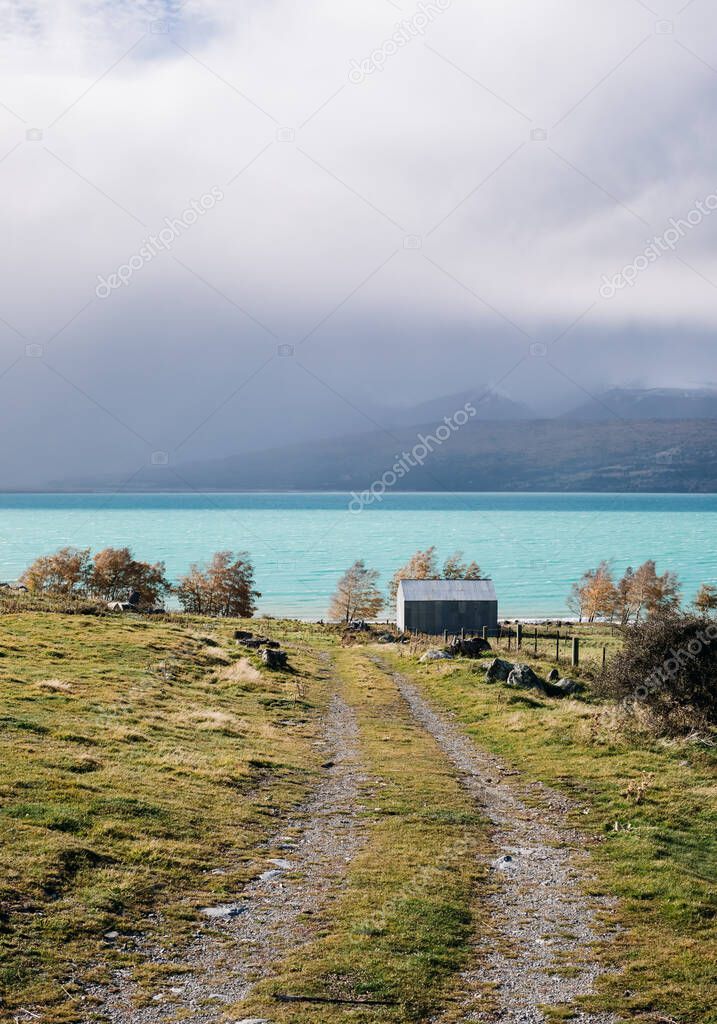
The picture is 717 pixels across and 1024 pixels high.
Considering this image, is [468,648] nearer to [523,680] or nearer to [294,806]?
[523,680]

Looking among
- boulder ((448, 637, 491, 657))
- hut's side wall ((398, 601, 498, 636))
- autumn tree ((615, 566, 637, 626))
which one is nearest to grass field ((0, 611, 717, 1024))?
boulder ((448, 637, 491, 657))

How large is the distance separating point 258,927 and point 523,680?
26.7 m

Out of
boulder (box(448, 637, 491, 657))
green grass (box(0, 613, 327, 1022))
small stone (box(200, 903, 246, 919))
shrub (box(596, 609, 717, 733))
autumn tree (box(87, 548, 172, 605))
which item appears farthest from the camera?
autumn tree (box(87, 548, 172, 605))

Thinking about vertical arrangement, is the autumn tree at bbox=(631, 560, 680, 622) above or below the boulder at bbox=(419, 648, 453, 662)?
above

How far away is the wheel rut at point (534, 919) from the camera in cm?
1008

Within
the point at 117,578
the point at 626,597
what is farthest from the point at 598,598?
the point at 117,578

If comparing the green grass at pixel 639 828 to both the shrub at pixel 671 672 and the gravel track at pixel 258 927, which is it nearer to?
the shrub at pixel 671 672

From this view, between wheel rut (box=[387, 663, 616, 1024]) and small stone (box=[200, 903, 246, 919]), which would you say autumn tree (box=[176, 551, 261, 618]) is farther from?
small stone (box=[200, 903, 246, 919])

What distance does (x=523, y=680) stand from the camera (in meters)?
37.1

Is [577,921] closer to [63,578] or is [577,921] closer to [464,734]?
[464,734]

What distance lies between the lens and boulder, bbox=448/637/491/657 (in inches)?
1969

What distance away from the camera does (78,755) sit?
20.2m

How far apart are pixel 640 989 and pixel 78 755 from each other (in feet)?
48.1

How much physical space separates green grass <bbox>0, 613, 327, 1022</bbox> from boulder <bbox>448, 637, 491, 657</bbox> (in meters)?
13.9
